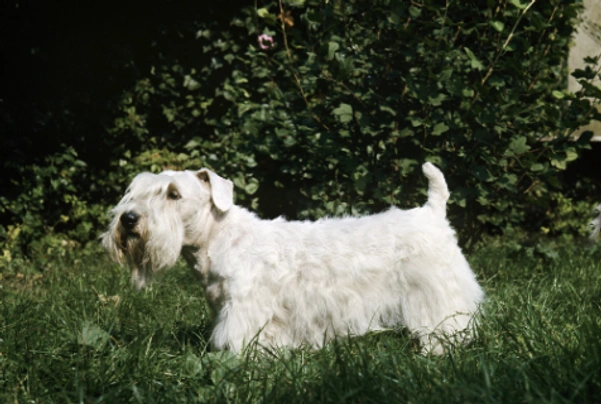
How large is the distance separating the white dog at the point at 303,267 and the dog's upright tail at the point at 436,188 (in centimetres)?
1

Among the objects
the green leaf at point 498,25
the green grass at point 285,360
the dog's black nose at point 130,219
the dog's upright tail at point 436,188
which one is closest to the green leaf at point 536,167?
the green grass at point 285,360

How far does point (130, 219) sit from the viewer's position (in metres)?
3.22

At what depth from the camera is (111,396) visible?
2521 millimetres

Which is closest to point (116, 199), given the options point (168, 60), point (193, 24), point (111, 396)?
point (168, 60)

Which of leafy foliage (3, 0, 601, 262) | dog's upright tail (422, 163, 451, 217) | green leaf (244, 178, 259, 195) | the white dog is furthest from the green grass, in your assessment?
green leaf (244, 178, 259, 195)

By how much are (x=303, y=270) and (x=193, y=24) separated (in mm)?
4303

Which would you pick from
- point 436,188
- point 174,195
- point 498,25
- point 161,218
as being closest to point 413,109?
point 498,25

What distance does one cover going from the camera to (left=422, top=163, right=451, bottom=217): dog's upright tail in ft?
11.8

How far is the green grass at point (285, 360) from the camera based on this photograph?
7.89 ft

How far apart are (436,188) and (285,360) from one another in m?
1.30

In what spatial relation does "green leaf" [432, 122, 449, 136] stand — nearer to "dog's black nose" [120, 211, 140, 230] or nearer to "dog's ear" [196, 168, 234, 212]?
"dog's ear" [196, 168, 234, 212]

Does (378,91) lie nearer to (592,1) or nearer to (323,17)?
(323,17)

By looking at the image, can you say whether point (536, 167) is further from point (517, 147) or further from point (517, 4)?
point (517, 4)

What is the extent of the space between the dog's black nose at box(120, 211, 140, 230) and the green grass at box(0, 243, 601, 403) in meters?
0.51
